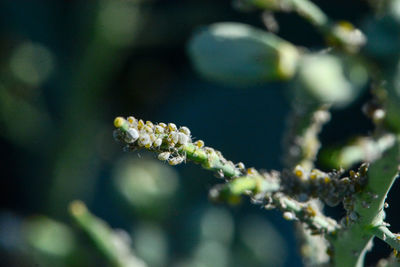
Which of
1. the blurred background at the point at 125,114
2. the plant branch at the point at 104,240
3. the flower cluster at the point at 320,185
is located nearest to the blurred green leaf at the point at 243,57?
the flower cluster at the point at 320,185

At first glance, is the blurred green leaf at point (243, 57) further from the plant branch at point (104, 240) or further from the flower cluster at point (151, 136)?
the plant branch at point (104, 240)

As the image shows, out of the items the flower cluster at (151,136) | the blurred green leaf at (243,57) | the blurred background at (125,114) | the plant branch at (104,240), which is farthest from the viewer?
the blurred background at (125,114)

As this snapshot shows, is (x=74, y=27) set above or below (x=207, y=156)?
above

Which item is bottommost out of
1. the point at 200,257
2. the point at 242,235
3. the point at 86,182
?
the point at 200,257

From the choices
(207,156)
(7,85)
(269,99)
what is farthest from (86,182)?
(207,156)

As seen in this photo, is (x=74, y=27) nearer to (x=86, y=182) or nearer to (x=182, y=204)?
(x=86, y=182)

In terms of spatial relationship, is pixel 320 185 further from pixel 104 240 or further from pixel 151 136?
pixel 104 240

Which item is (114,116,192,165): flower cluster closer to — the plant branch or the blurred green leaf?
the blurred green leaf

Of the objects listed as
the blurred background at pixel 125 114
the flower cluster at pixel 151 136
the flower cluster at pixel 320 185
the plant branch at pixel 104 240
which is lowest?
the flower cluster at pixel 151 136
